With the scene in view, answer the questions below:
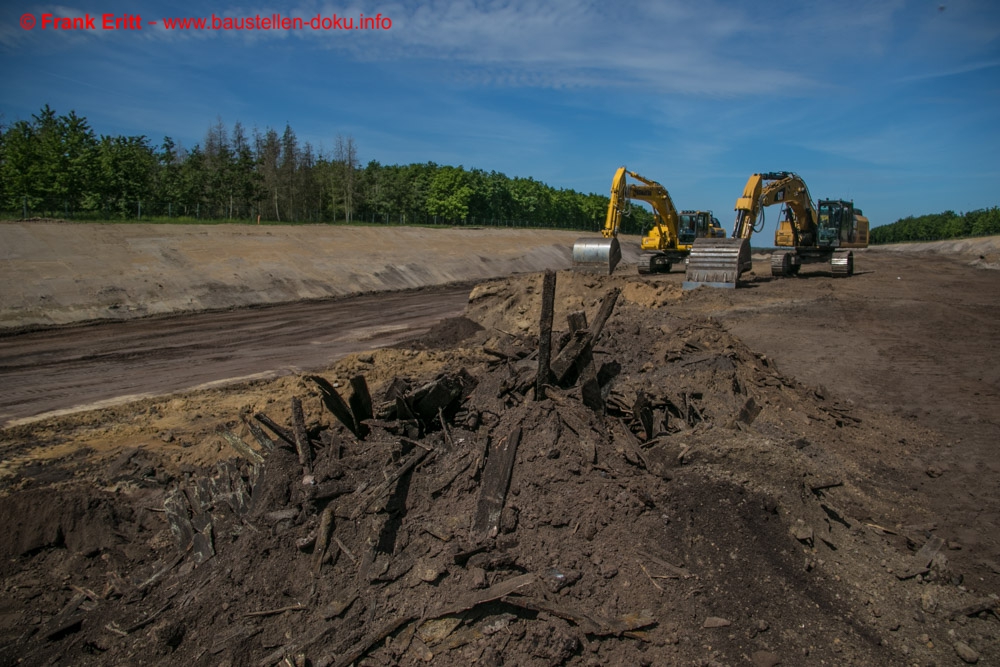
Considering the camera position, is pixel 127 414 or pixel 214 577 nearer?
pixel 214 577

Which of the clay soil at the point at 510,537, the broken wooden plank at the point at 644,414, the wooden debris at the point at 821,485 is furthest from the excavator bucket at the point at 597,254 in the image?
the wooden debris at the point at 821,485

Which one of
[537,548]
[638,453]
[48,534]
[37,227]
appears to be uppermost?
[37,227]

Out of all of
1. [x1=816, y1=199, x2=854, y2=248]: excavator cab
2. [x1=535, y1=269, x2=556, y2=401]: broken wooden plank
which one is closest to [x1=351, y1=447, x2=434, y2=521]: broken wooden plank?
[x1=535, y1=269, x2=556, y2=401]: broken wooden plank

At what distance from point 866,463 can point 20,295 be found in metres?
22.3

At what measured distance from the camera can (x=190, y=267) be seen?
943 inches

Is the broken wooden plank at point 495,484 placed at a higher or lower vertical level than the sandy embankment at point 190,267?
lower

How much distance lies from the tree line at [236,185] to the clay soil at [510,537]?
2822 centimetres

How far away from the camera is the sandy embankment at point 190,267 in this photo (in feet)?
63.8

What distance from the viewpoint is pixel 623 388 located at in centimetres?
818

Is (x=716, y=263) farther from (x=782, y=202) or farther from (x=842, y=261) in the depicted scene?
(x=842, y=261)

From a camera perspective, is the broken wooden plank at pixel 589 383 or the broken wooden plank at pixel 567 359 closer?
the broken wooden plank at pixel 589 383

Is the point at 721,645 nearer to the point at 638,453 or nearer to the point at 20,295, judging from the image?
the point at 638,453

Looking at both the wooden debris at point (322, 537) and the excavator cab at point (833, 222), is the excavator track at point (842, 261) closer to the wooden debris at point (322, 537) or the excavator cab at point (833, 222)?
the excavator cab at point (833, 222)

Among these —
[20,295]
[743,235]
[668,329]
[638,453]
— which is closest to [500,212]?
[743,235]
